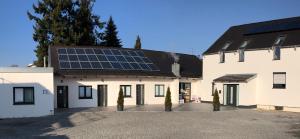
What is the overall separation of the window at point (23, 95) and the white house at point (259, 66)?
16.3 metres

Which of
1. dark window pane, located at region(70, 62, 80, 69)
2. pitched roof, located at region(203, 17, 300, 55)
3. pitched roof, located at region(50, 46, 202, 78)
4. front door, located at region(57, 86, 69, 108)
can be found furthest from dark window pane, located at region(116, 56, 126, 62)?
pitched roof, located at region(203, 17, 300, 55)

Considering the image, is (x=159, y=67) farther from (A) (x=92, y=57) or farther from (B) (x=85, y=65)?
(B) (x=85, y=65)

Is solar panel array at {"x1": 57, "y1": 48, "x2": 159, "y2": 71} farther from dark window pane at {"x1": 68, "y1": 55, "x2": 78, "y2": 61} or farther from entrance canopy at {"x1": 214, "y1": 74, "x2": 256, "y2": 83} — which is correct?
entrance canopy at {"x1": 214, "y1": 74, "x2": 256, "y2": 83}

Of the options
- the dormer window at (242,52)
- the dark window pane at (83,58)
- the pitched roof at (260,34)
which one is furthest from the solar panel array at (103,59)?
the dormer window at (242,52)

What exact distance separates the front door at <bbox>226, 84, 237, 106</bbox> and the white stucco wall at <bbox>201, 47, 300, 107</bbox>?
1007mm

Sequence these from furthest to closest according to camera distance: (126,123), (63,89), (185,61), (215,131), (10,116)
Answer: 1. (185,61)
2. (63,89)
3. (10,116)
4. (126,123)
5. (215,131)

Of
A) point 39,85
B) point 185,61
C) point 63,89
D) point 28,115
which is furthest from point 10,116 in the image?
point 185,61

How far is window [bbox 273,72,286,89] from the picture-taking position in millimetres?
26794

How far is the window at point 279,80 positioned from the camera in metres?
26.8

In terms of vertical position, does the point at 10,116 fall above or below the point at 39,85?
below

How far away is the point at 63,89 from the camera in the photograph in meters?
26.2

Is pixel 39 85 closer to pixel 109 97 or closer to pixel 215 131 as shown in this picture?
pixel 109 97

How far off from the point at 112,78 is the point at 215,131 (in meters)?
14.4

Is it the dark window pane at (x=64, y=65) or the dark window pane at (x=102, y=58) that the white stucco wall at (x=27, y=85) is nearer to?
the dark window pane at (x=64, y=65)
